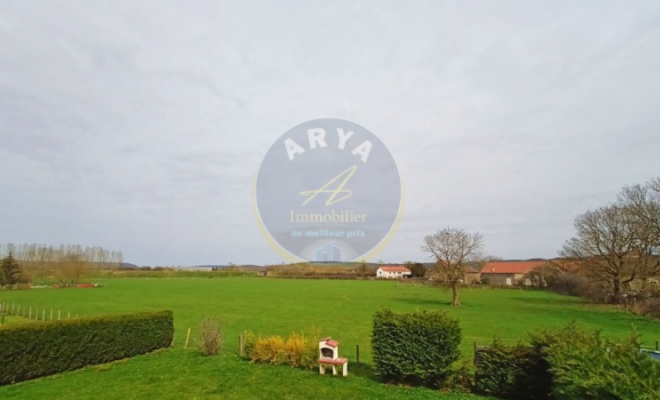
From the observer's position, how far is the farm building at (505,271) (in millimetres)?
92062

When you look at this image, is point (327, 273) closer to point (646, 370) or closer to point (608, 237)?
point (608, 237)

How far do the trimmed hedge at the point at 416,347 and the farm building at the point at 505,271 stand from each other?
86162mm

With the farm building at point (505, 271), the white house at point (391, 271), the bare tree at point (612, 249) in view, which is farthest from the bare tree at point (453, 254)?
the white house at point (391, 271)

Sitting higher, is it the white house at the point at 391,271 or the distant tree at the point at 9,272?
the distant tree at the point at 9,272

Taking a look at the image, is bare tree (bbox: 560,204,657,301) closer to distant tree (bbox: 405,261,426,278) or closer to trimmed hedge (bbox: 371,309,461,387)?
trimmed hedge (bbox: 371,309,461,387)

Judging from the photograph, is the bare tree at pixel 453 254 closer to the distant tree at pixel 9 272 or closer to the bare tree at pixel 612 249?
the bare tree at pixel 612 249

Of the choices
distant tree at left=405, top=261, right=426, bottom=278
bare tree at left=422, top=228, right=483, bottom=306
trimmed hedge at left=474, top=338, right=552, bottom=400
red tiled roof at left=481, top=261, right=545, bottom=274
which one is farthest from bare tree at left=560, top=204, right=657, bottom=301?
distant tree at left=405, top=261, right=426, bottom=278

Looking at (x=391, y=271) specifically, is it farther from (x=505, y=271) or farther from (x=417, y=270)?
(x=505, y=271)

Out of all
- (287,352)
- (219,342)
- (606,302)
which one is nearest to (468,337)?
(287,352)

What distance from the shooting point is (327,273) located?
11075 cm

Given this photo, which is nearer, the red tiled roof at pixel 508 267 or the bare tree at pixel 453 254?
the bare tree at pixel 453 254

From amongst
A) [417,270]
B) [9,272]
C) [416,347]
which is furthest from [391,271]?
[416,347]

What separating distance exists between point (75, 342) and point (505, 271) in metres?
103

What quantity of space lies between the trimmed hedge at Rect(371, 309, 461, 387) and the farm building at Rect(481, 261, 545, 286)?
86.2m
